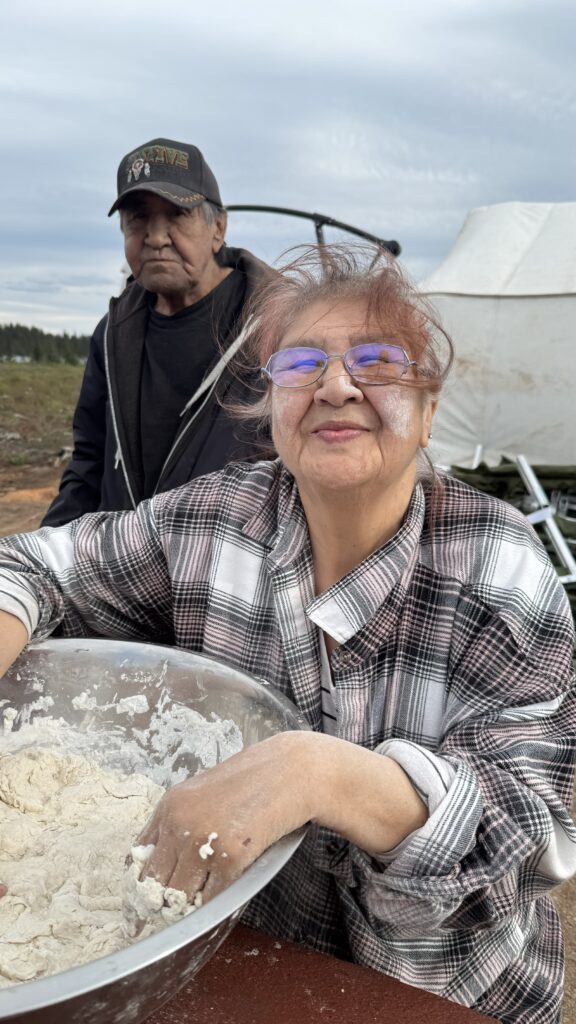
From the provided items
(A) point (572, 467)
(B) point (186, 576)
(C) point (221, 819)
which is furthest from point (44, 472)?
(C) point (221, 819)

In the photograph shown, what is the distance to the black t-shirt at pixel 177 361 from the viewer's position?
8.10 feet

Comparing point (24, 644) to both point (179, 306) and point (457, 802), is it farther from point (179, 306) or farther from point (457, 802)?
point (179, 306)

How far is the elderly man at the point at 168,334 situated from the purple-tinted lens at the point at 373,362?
1.00 metres

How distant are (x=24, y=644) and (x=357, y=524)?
2.01 feet

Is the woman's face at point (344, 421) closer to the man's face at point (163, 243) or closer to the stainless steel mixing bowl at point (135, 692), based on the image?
the stainless steel mixing bowl at point (135, 692)

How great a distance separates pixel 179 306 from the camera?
8.24 feet

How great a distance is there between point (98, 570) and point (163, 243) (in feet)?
4.05

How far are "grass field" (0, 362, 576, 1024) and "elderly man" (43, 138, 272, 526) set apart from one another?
207cm

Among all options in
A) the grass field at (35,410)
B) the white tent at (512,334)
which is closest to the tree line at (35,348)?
the grass field at (35,410)

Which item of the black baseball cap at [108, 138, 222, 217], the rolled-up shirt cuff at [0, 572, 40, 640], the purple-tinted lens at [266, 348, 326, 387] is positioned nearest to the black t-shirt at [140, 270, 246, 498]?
the black baseball cap at [108, 138, 222, 217]

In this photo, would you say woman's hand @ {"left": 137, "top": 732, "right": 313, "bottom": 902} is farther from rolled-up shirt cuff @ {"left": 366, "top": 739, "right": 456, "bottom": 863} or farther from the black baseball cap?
the black baseball cap

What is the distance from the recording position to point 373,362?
1245 mm

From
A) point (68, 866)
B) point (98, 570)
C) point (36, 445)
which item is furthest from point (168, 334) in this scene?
point (36, 445)

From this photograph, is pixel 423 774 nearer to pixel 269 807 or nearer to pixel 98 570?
pixel 269 807
